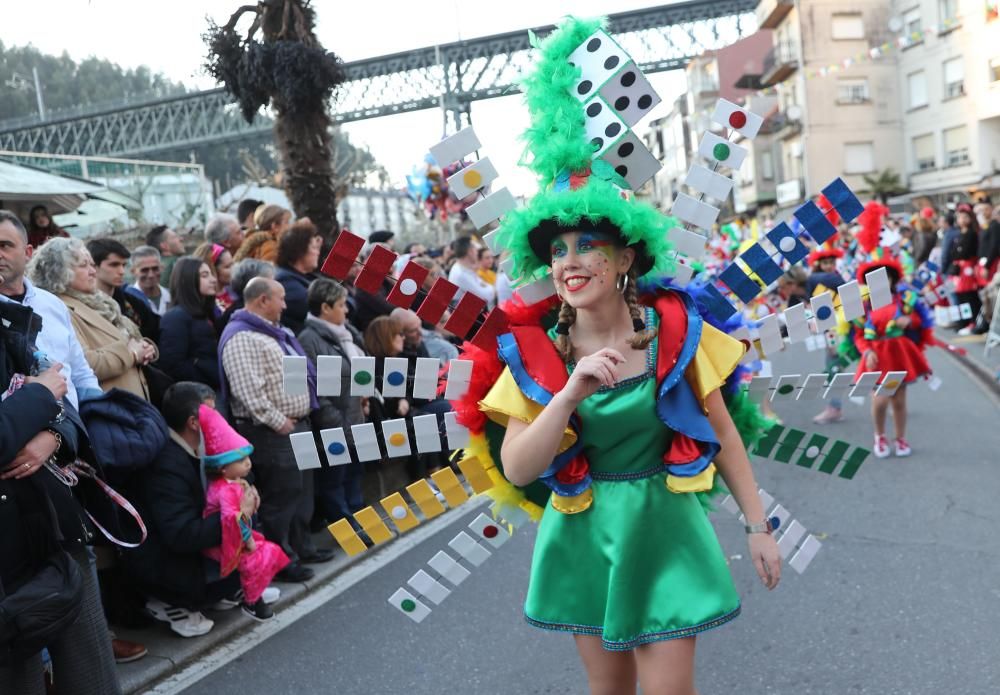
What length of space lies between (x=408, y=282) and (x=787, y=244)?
1.15 meters

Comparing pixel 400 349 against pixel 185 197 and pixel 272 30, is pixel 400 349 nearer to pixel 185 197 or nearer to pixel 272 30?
pixel 272 30

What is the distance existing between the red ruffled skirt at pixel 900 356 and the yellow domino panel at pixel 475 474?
5266 millimetres

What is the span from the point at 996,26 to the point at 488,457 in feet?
94.7

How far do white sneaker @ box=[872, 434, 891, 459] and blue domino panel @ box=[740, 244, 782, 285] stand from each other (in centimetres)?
478

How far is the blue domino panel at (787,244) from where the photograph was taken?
116 inches

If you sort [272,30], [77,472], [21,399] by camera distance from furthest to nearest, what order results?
[272,30] < [77,472] < [21,399]

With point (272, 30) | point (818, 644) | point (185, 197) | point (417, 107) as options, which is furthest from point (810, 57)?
point (818, 644)

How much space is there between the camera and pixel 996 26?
87.2 feet

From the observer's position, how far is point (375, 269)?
284 centimetres

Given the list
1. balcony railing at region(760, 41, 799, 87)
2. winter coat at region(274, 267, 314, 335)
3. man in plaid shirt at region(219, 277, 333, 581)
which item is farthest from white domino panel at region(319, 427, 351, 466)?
balcony railing at region(760, 41, 799, 87)

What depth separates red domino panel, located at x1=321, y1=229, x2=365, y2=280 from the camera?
111 inches

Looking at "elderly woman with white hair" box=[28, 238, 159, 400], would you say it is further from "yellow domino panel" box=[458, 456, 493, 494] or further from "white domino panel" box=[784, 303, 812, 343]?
"white domino panel" box=[784, 303, 812, 343]

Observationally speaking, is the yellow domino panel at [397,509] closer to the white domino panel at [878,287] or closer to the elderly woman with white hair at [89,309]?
the white domino panel at [878,287]

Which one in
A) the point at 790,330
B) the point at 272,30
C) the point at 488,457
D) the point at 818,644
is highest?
the point at 272,30
